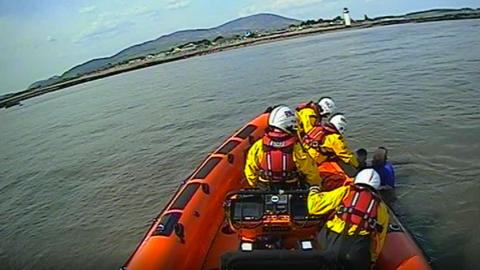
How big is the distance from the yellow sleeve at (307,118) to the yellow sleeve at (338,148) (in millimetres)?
856

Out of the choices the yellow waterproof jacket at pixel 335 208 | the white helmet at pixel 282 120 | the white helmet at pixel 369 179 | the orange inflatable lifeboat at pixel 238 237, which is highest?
the white helmet at pixel 282 120

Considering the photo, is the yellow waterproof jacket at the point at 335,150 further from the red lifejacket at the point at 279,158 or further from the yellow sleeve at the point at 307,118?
the red lifejacket at the point at 279,158

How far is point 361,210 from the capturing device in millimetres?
3141

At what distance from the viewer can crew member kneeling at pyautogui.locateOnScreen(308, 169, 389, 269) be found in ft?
10.4

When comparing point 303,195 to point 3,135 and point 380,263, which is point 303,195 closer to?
point 380,263

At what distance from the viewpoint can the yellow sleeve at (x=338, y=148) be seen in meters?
5.22

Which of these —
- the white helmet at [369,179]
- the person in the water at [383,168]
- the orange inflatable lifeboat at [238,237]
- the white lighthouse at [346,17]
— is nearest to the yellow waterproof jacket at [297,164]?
the orange inflatable lifeboat at [238,237]

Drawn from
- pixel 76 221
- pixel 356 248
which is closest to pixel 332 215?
pixel 356 248

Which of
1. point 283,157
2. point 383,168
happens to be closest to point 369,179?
point 283,157

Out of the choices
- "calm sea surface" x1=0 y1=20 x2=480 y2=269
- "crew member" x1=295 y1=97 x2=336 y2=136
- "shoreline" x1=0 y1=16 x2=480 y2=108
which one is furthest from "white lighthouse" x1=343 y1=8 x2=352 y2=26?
"crew member" x1=295 y1=97 x2=336 y2=136

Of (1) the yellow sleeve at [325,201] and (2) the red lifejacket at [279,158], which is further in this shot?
(2) the red lifejacket at [279,158]

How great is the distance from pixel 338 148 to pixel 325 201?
1809mm

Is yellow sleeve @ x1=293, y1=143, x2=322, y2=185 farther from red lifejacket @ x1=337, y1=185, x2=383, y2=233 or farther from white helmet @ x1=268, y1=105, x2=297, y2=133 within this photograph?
red lifejacket @ x1=337, y1=185, x2=383, y2=233

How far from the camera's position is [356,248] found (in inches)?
126
